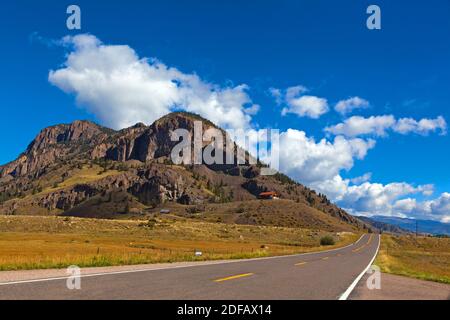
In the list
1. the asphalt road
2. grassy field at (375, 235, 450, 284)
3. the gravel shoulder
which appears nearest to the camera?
→ the asphalt road

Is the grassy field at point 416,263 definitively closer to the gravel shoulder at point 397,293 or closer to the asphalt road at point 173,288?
the gravel shoulder at point 397,293

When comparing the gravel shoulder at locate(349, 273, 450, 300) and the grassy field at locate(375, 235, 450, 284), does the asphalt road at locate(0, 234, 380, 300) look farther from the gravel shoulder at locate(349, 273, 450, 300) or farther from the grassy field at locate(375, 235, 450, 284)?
the grassy field at locate(375, 235, 450, 284)

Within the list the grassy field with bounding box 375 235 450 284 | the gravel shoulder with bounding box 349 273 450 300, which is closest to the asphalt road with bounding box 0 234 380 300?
the gravel shoulder with bounding box 349 273 450 300

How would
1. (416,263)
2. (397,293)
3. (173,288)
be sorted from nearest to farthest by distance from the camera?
(173,288)
(397,293)
(416,263)

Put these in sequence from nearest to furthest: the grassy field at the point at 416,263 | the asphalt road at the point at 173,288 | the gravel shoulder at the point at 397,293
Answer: the asphalt road at the point at 173,288 → the gravel shoulder at the point at 397,293 → the grassy field at the point at 416,263

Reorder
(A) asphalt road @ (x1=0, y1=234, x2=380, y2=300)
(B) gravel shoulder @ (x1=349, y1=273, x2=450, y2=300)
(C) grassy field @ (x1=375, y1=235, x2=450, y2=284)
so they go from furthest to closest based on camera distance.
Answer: (C) grassy field @ (x1=375, y1=235, x2=450, y2=284), (B) gravel shoulder @ (x1=349, y1=273, x2=450, y2=300), (A) asphalt road @ (x1=0, y1=234, x2=380, y2=300)

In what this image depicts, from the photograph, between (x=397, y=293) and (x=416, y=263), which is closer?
(x=397, y=293)

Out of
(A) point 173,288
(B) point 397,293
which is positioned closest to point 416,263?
(B) point 397,293

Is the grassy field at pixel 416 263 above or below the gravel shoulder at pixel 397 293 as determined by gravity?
below

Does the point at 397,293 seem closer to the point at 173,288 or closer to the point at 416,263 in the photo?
the point at 173,288

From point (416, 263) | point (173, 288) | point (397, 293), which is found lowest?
point (416, 263)

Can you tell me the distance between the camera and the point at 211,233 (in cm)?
9556

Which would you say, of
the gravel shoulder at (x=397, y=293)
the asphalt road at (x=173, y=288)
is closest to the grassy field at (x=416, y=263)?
the gravel shoulder at (x=397, y=293)
